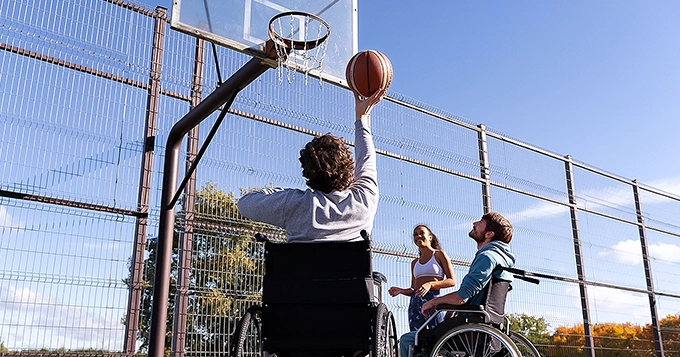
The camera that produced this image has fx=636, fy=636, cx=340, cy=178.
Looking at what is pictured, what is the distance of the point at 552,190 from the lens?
8.15 metres

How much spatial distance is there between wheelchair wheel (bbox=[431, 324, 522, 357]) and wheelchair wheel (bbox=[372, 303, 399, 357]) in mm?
561

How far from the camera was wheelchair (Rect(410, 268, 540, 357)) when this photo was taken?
3322mm

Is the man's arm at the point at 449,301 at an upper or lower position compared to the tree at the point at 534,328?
lower

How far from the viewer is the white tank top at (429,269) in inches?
206

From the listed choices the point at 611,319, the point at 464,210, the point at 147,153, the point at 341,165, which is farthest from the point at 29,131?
the point at 611,319

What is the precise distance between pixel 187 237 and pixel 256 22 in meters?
1.75

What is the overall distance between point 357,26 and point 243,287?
8.05 feet

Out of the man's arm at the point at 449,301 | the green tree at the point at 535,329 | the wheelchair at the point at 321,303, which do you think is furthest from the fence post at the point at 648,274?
the wheelchair at the point at 321,303

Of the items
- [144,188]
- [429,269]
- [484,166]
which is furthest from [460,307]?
[484,166]

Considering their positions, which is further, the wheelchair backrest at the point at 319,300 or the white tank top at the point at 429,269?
the white tank top at the point at 429,269

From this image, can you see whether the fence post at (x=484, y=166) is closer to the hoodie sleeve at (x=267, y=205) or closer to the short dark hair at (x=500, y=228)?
the short dark hair at (x=500, y=228)

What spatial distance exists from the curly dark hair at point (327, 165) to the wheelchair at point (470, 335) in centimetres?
121

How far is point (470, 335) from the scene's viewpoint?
340cm

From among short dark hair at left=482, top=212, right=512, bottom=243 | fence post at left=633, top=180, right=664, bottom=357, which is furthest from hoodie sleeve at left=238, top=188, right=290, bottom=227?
fence post at left=633, top=180, right=664, bottom=357
